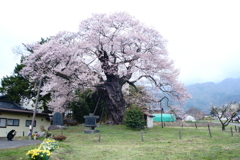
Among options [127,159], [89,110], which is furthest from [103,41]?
[127,159]

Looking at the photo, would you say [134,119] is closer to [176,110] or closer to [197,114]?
[176,110]

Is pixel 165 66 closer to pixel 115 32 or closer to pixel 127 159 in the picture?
pixel 115 32

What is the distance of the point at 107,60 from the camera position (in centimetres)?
2430

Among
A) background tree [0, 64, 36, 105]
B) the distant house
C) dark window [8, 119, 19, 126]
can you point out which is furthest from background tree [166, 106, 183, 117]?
background tree [0, 64, 36, 105]

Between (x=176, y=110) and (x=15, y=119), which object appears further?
(x=176, y=110)

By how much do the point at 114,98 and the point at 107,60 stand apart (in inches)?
184

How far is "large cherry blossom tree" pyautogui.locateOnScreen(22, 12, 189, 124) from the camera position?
22641mm

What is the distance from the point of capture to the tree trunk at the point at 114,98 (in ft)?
79.3

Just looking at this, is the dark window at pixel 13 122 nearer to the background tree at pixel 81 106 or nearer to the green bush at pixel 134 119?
the background tree at pixel 81 106

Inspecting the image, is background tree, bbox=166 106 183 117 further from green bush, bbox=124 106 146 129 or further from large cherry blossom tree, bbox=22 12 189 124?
green bush, bbox=124 106 146 129

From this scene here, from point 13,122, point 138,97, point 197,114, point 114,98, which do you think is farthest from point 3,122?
point 197,114

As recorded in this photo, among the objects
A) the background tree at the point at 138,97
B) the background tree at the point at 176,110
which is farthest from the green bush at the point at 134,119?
the background tree at the point at 176,110

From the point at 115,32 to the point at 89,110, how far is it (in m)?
13.0

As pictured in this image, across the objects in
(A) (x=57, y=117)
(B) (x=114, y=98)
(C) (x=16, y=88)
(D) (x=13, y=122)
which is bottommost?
(D) (x=13, y=122)
